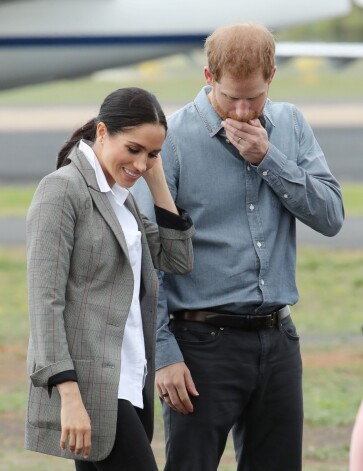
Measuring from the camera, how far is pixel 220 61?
11.3 feet

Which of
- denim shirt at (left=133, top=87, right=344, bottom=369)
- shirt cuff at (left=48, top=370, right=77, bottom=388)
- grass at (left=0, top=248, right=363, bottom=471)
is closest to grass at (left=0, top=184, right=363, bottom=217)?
grass at (left=0, top=248, right=363, bottom=471)

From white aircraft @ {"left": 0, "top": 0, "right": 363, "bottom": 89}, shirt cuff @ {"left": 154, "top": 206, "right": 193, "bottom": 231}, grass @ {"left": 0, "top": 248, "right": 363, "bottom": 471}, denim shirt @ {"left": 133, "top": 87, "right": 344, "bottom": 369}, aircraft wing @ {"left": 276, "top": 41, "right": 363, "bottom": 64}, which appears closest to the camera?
shirt cuff @ {"left": 154, "top": 206, "right": 193, "bottom": 231}

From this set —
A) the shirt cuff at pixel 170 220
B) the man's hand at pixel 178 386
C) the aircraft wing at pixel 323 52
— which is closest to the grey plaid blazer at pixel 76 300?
the shirt cuff at pixel 170 220

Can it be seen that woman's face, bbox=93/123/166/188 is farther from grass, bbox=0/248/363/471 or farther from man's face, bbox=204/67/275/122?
grass, bbox=0/248/363/471

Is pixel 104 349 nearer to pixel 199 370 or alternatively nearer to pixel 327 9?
pixel 199 370

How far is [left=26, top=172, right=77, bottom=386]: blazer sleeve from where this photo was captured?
318 centimetres

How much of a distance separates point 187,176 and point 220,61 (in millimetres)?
412

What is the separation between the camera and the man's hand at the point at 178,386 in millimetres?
3637

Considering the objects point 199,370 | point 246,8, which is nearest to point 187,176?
point 199,370

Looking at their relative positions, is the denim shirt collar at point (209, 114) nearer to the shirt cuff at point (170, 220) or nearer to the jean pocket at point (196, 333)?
the shirt cuff at point (170, 220)

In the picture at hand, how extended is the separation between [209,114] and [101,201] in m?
0.57

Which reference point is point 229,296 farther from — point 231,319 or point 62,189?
point 62,189

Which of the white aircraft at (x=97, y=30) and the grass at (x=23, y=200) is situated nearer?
the grass at (x=23, y=200)

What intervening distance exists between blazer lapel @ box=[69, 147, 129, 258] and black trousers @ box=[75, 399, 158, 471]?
44 cm
